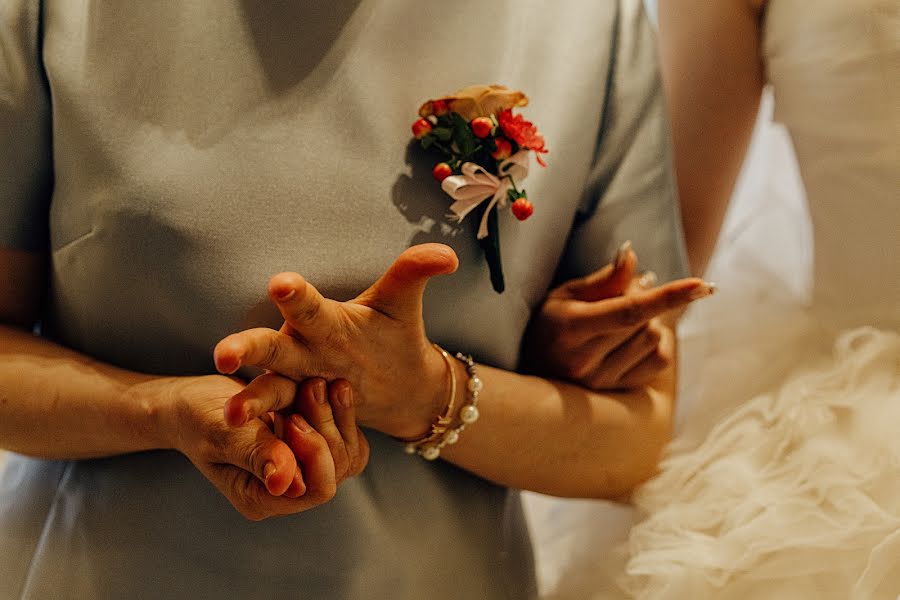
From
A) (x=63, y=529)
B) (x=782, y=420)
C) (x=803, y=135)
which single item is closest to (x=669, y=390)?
(x=782, y=420)

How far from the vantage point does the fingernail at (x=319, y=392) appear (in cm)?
63

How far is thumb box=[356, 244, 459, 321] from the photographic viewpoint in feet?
2.03

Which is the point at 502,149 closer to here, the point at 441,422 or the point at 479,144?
the point at 479,144

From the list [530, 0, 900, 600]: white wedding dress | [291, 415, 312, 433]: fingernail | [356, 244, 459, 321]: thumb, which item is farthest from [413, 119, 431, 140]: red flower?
[530, 0, 900, 600]: white wedding dress

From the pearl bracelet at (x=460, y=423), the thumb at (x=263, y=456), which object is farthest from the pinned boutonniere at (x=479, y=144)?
the thumb at (x=263, y=456)

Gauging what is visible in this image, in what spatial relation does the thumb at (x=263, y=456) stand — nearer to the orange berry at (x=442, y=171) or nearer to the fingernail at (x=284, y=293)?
the fingernail at (x=284, y=293)

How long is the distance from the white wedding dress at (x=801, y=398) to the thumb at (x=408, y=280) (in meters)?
0.30

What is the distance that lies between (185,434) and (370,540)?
0.17m

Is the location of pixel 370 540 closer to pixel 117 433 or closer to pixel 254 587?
pixel 254 587

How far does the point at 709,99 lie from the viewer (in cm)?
94

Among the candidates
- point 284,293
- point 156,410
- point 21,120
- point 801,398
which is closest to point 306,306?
point 284,293

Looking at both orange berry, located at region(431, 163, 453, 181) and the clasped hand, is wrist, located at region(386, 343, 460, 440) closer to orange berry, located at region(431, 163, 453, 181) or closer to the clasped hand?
the clasped hand

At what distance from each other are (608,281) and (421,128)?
8.1 inches

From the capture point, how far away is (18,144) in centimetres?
69
